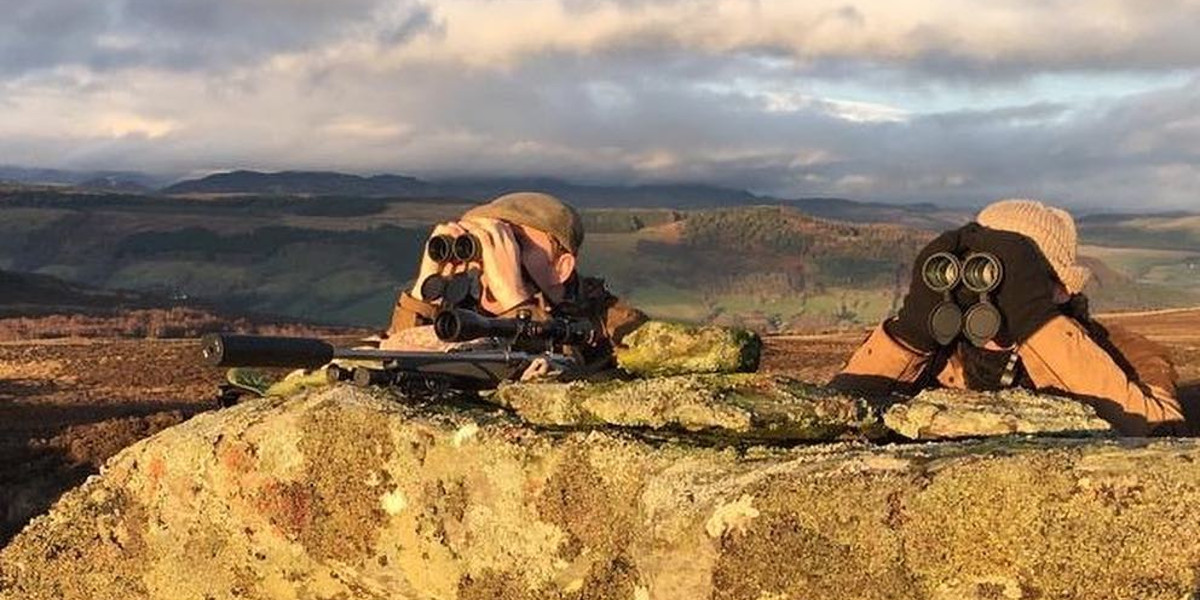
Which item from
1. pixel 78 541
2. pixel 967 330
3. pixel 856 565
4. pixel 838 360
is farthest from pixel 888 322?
pixel 838 360

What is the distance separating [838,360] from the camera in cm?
4769

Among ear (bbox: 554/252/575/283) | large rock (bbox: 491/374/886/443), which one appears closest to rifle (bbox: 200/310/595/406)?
large rock (bbox: 491/374/886/443)

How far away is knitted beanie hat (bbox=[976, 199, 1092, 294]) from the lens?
220 inches

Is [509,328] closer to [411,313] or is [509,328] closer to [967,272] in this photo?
[411,313]

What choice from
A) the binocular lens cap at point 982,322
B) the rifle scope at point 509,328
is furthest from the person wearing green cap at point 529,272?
the binocular lens cap at point 982,322

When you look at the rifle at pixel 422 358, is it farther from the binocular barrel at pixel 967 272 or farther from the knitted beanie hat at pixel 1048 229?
the knitted beanie hat at pixel 1048 229

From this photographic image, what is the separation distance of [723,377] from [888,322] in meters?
1.36

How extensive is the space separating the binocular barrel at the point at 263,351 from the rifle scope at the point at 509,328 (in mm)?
723

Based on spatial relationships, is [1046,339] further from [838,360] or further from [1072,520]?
[838,360]

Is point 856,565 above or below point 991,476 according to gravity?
below

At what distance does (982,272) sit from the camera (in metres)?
5.32

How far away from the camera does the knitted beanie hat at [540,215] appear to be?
6941 millimetres

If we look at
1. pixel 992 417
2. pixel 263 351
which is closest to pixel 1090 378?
pixel 992 417

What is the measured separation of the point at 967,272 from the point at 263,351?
3208 millimetres
